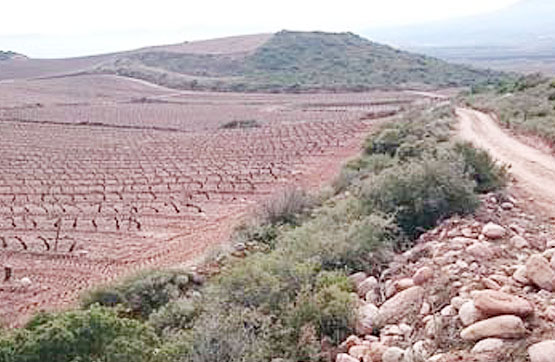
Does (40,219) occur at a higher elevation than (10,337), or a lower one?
lower

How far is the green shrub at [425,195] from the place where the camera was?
481 inches

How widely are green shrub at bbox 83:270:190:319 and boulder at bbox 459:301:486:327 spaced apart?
680 cm

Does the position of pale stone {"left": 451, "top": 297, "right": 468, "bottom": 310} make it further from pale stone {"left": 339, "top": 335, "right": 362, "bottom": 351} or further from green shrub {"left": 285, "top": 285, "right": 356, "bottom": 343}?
green shrub {"left": 285, "top": 285, "right": 356, "bottom": 343}

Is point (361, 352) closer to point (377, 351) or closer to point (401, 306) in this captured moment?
point (377, 351)

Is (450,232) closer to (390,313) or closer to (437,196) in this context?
(437,196)

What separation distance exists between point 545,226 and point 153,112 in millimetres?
65232

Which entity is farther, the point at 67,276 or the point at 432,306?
the point at 67,276

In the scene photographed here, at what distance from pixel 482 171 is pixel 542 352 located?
25.9 feet

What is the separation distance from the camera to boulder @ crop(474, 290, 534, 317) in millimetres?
7445

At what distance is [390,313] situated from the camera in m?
8.74

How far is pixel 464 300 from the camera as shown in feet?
26.3

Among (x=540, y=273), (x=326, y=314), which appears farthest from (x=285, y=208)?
(x=540, y=273)

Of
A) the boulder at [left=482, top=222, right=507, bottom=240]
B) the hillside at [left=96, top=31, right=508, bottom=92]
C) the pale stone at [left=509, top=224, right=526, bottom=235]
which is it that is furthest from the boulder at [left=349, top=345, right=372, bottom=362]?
the hillside at [left=96, top=31, right=508, bottom=92]

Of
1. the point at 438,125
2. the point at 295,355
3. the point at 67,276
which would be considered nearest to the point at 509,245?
the point at 295,355
